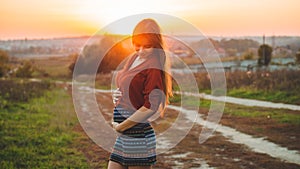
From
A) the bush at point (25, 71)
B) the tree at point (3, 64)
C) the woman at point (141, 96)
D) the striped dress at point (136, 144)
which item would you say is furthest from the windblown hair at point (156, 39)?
the bush at point (25, 71)

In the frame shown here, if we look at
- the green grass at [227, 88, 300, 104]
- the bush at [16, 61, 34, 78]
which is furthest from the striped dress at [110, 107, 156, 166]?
the bush at [16, 61, 34, 78]

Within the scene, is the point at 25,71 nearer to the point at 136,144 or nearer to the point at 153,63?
the point at 136,144

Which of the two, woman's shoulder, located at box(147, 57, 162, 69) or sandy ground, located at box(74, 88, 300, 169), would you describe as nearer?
woman's shoulder, located at box(147, 57, 162, 69)

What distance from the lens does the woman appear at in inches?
113

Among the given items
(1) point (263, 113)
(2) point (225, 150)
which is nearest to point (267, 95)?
(1) point (263, 113)

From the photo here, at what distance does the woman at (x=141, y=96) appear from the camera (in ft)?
9.40

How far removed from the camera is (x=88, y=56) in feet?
149

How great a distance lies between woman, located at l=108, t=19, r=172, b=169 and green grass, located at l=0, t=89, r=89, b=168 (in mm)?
3600

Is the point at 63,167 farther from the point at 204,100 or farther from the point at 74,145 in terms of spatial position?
the point at 204,100

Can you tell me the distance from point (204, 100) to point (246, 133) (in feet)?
24.1

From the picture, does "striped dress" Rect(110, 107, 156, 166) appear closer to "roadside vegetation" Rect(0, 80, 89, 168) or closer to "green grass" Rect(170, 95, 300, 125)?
"roadside vegetation" Rect(0, 80, 89, 168)

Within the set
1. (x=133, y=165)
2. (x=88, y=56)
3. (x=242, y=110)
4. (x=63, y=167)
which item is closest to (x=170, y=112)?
(x=242, y=110)

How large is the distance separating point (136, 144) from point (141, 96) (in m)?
0.37

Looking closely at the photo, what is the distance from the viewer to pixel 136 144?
3043 mm
